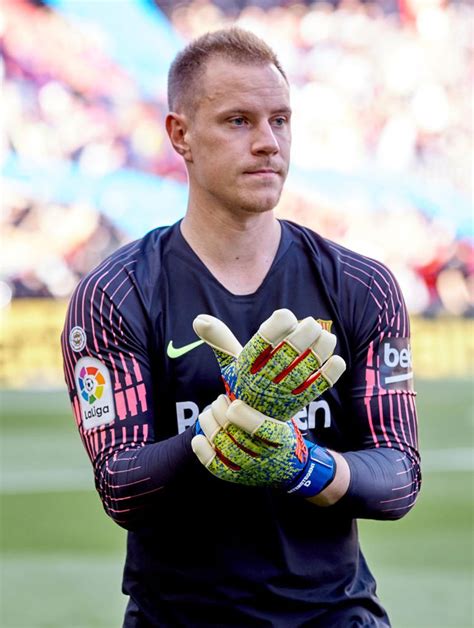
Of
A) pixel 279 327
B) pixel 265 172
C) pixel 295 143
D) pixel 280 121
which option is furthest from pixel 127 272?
pixel 295 143

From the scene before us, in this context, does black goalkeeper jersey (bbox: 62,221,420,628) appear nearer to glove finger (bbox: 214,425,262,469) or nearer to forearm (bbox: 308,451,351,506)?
forearm (bbox: 308,451,351,506)

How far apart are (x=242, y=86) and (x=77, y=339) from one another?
83 cm

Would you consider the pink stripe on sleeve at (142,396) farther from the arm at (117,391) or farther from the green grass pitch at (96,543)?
the green grass pitch at (96,543)

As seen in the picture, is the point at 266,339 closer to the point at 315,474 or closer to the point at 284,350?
the point at 284,350

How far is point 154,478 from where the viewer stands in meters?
2.97

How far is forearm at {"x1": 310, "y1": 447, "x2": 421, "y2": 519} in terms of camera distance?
299 centimetres

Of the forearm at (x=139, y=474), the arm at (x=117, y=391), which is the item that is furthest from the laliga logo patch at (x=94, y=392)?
the forearm at (x=139, y=474)

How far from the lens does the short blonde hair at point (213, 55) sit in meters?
3.39

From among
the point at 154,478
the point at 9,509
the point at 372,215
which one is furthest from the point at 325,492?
the point at 372,215

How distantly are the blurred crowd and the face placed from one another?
14111 mm

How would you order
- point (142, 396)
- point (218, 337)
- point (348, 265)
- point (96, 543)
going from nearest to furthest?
point (218, 337) < point (142, 396) < point (348, 265) < point (96, 543)

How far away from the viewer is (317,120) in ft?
59.5

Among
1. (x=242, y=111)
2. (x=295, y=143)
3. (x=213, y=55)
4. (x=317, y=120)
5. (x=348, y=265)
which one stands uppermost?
(x=317, y=120)

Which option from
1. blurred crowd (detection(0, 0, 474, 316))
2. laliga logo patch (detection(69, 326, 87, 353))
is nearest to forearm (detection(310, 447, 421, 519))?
laliga logo patch (detection(69, 326, 87, 353))
